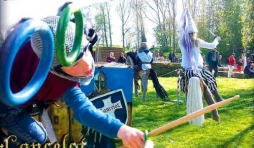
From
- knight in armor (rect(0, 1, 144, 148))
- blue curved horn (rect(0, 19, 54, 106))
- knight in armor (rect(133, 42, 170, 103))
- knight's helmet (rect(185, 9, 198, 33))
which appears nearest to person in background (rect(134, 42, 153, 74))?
knight in armor (rect(133, 42, 170, 103))

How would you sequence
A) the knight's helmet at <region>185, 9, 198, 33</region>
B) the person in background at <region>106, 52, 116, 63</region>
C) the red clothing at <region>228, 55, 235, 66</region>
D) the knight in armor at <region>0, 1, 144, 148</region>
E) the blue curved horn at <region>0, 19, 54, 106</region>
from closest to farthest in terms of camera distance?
the blue curved horn at <region>0, 19, 54, 106</region> → the knight in armor at <region>0, 1, 144, 148</region> → the person in background at <region>106, 52, 116, 63</region> → the knight's helmet at <region>185, 9, 198, 33</region> → the red clothing at <region>228, 55, 235, 66</region>

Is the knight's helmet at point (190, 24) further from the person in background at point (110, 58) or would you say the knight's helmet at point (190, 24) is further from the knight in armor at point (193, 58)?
the person in background at point (110, 58)

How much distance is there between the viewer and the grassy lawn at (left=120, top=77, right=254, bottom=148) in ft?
6.86

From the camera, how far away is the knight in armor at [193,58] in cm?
207

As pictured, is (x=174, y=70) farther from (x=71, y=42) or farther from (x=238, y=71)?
(x=71, y=42)

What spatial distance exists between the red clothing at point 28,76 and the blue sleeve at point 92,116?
45mm

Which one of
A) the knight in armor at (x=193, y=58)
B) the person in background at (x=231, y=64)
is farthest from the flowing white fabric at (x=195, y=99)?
the person in background at (x=231, y=64)

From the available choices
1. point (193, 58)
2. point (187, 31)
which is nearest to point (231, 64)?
point (193, 58)

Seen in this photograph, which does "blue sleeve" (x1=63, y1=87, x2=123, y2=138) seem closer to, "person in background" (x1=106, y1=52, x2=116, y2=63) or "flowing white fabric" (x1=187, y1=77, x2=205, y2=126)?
"person in background" (x1=106, y1=52, x2=116, y2=63)

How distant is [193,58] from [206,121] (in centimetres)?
31

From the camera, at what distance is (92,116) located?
4.00 ft

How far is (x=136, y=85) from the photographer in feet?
7.00

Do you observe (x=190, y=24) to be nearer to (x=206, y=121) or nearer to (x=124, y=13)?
(x=124, y=13)

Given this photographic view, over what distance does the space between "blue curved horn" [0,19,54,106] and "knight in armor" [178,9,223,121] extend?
3.08 ft
